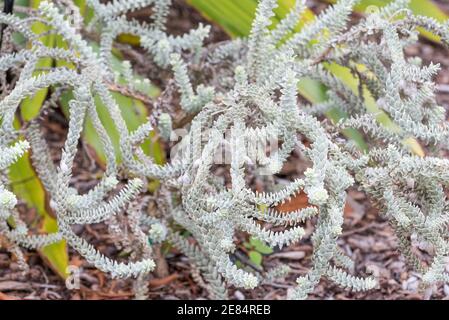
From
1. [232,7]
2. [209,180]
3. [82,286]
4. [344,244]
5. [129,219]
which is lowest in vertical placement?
[82,286]

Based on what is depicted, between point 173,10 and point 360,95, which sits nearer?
point 360,95

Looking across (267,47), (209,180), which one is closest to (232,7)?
(267,47)

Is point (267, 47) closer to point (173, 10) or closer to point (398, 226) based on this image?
point (398, 226)

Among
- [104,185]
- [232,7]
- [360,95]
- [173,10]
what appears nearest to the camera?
[104,185]

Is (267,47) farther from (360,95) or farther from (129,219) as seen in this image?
(129,219)
